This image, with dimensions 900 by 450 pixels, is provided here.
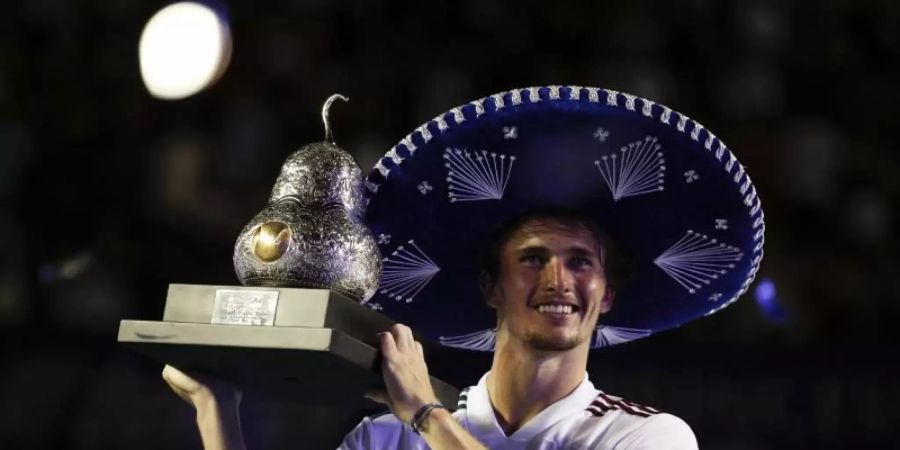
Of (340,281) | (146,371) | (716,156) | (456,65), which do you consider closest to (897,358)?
(716,156)

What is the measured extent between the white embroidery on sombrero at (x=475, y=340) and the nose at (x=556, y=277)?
1.17ft

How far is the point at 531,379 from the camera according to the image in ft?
7.41

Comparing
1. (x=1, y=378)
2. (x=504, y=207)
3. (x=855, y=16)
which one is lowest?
(x=1, y=378)

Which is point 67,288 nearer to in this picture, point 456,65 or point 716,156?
point 456,65

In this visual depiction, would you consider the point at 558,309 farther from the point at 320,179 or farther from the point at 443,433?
the point at 320,179

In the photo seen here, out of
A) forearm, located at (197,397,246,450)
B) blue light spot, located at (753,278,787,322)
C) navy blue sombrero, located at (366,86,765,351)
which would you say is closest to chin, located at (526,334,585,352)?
navy blue sombrero, located at (366,86,765,351)

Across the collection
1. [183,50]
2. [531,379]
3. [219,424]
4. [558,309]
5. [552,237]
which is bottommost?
[219,424]

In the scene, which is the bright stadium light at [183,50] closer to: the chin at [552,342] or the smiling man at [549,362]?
the smiling man at [549,362]

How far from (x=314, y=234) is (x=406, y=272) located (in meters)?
0.55

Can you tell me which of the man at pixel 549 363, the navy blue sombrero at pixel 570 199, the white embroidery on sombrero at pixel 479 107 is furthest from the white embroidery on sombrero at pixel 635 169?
the white embroidery on sombrero at pixel 479 107

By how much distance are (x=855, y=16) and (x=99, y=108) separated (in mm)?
2466

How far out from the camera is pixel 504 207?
2.30 metres

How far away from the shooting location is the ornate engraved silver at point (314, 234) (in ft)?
6.08

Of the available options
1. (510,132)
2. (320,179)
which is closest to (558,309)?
(510,132)
